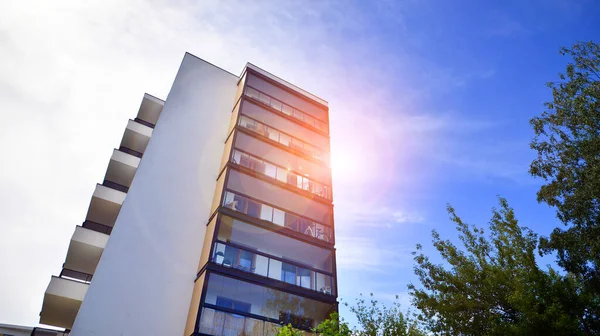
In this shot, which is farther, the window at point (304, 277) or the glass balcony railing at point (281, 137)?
the glass balcony railing at point (281, 137)

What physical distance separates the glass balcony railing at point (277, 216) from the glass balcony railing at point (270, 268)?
6.93ft

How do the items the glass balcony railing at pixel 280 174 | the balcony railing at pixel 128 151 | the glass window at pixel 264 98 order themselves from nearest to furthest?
the glass balcony railing at pixel 280 174 < the balcony railing at pixel 128 151 < the glass window at pixel 264 98

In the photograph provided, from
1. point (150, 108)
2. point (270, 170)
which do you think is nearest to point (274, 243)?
point (270, 170)

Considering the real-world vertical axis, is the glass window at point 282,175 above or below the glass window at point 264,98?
below

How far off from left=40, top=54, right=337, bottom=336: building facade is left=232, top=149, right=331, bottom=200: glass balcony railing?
0.07m

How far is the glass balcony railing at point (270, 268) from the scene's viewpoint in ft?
56.0

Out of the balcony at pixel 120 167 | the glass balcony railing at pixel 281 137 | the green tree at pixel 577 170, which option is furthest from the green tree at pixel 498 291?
the balcony at pixel 120 167

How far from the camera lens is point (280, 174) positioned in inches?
859

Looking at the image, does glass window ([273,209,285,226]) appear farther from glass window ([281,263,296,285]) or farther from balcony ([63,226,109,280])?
balcony ([63,226,109,280])

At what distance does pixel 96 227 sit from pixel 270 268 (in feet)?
34.3

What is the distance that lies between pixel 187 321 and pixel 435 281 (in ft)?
34.7

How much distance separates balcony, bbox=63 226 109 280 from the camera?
675 inches

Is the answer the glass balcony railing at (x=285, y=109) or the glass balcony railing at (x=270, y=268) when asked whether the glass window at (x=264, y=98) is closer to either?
the glass balcony railing at (x=285, y=109)

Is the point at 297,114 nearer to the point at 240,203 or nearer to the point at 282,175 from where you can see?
the point at 282,175
